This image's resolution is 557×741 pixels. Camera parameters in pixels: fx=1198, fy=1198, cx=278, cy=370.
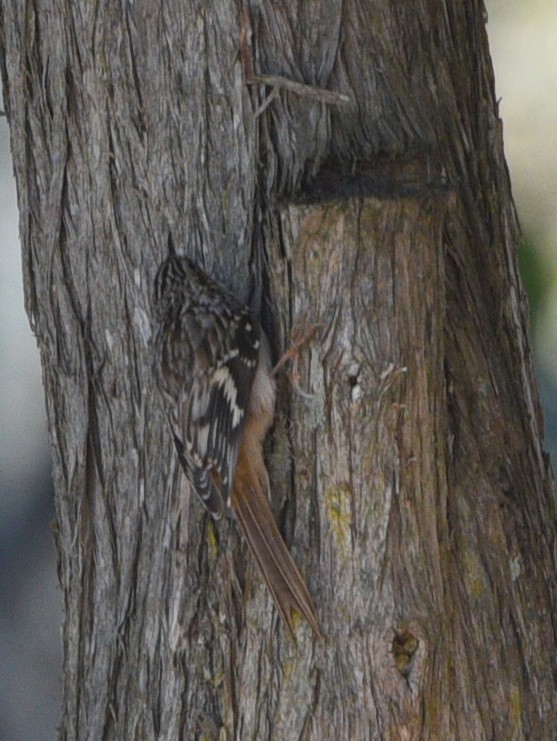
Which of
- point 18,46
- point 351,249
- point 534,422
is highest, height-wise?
point 18,46

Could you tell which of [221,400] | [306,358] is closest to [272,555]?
[306,358]

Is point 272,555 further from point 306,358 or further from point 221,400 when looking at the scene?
point 221,400

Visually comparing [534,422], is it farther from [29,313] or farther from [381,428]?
[29,313]

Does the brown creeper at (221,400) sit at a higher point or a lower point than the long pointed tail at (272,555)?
higher

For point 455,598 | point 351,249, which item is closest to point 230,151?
point 351,249
